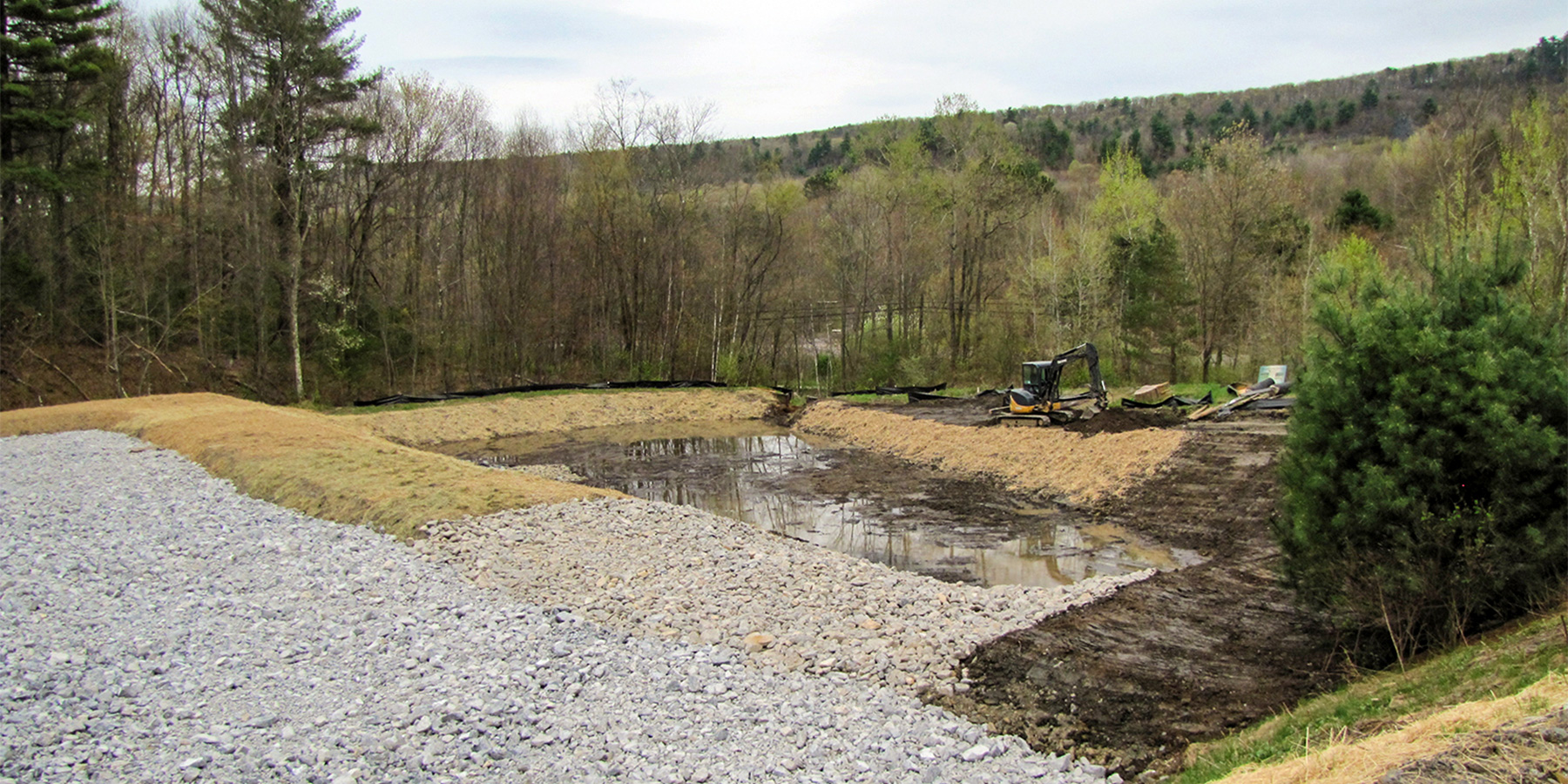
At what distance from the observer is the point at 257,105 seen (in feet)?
99.8

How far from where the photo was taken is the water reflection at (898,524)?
12.1m

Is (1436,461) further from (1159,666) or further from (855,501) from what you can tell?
(855,501)

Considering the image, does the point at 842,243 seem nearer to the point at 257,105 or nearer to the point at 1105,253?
the point at 1105,253

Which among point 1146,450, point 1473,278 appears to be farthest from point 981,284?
point 1473,278

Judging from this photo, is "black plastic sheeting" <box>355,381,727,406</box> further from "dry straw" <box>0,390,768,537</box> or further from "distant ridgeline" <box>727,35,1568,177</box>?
"distant ridgeline" <box>727,35,1568,177</box>

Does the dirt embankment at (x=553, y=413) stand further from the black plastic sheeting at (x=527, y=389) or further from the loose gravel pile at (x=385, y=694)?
the loose gravel pile at (x=385, y=694)

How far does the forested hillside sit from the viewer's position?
28.5 m

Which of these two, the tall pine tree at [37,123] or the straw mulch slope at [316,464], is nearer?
the straw mulch slope at [316,464]

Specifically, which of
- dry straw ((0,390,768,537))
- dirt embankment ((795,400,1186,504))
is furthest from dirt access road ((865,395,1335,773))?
dry straw ((0,390,768,537))

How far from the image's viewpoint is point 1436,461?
21.8 ft

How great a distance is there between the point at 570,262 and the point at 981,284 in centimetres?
1837

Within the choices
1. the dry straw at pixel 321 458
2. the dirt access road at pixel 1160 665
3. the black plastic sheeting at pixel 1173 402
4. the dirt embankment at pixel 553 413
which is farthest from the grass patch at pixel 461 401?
the dirt access road at pixel 1160 665

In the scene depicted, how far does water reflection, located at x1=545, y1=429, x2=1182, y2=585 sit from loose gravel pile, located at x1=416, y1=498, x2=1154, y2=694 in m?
1.15

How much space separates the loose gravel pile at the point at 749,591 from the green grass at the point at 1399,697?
85.8 inches
